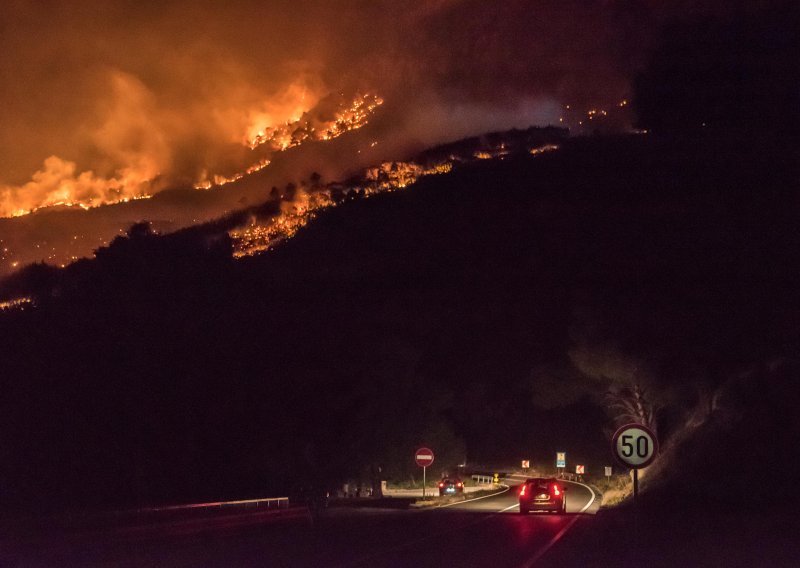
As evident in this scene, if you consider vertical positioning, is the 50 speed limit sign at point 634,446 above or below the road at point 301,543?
above

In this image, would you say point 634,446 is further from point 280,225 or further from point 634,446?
point 280,225

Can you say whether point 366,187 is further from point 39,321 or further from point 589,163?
point 39,321

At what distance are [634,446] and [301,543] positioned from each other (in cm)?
759

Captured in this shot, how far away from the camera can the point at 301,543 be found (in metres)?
22.0

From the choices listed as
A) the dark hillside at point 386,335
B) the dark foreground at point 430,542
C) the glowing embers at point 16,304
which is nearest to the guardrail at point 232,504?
the dark foreground at point 430,542

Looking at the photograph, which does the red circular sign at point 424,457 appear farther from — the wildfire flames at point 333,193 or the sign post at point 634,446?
the wildfire flames at point 333,193

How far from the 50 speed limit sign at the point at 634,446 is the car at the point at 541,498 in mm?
18332

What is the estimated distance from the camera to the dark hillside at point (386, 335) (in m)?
43.7

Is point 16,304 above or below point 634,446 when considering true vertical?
above

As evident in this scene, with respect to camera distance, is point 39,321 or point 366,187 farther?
point 366,187

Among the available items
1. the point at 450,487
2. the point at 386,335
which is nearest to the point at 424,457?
the point at 450,487

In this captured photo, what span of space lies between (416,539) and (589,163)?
277 ft

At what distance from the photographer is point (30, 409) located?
44469 mm

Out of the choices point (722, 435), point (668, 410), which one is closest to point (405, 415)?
point (668, 410)
